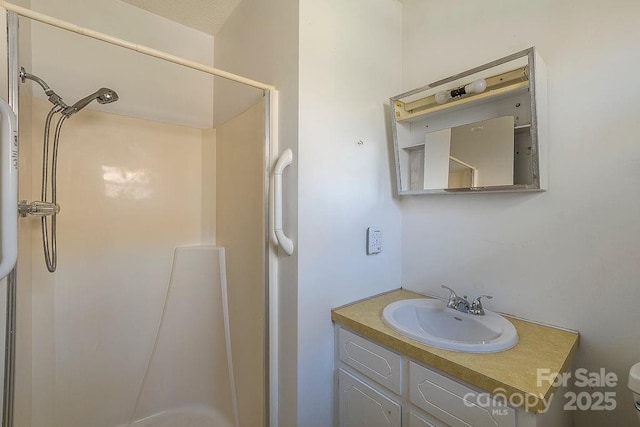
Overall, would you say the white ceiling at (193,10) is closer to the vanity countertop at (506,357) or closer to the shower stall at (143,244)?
the shower stall at (143,244)

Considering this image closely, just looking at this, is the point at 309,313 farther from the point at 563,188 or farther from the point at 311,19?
the point at 311,19

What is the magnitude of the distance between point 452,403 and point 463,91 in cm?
124

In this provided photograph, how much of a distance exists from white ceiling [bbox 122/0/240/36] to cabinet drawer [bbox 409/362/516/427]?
2159 mm

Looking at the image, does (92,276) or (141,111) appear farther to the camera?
(141,111)

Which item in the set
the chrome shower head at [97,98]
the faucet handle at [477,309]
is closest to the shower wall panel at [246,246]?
the chrome shower head at [97,98]

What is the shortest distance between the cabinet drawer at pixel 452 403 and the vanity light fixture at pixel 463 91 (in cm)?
114

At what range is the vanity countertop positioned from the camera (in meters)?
0.75

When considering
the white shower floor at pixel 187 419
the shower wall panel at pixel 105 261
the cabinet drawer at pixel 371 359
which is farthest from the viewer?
the white shower floor at pixel 187 419

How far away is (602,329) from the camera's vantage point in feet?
3.25

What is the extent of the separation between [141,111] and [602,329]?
251 centimetres

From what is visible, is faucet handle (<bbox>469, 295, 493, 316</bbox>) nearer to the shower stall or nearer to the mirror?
the mirror

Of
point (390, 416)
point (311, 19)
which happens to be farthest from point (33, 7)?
point (390, 416)

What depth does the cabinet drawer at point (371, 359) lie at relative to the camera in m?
1.04

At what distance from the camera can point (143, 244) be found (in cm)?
174
